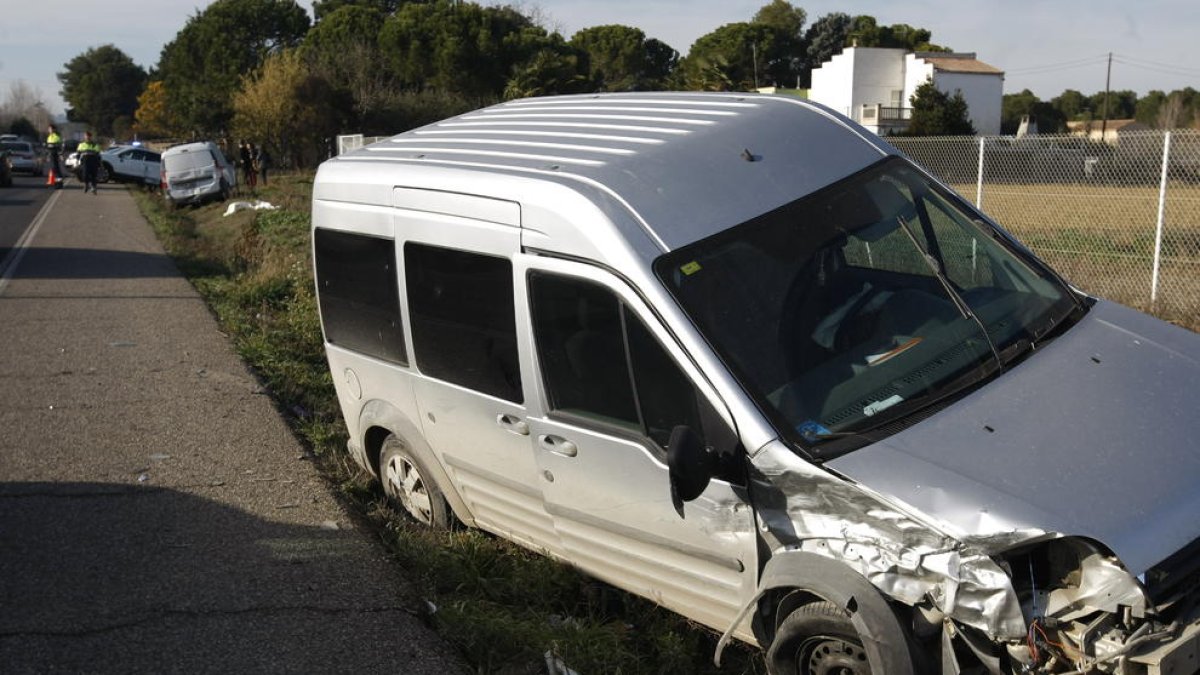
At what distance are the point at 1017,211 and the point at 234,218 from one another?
1642 cm

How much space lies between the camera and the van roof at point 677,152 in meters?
4.42

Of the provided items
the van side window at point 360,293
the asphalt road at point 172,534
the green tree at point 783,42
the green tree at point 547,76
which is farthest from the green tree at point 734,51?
the van side window at point 360,293

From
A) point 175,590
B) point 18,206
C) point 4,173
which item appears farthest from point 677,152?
point 4,173

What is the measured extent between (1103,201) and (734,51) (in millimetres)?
61582

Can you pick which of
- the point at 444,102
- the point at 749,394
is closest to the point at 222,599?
the point at 749,394

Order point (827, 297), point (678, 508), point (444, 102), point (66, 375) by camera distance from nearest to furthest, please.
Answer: point (678, 508)
point (827, 297)
point (66, 375)
point (444, 102)

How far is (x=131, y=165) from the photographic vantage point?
3953 centimetres

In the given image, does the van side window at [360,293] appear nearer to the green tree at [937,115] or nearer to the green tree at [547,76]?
the green tree at [937,115]

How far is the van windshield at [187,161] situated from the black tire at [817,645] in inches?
1095

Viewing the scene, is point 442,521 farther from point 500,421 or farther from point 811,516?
point 811,516

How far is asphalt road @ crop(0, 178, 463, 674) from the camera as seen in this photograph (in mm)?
4484

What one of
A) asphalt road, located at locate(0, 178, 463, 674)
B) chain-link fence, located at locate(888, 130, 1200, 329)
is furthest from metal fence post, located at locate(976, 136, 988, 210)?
asphalt road, located at locate(0, 178, 463, 674)

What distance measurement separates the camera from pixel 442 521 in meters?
5.79

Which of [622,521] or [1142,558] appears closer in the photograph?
[1142,558]
